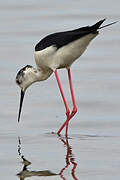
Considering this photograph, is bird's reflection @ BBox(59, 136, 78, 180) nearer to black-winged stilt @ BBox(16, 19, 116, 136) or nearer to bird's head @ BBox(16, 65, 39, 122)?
black-winged stilt @ BBox(16, 19, 116, 136)

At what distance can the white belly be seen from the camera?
35.1ft

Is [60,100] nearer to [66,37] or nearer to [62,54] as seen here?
[62,54]

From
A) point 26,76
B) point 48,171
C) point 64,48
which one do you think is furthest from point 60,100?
point 48,171

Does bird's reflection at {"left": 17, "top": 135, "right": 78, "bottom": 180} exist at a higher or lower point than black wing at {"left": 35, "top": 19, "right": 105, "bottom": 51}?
lower

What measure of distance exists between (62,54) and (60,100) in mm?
1202

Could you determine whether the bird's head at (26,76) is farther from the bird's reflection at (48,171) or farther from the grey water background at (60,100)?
the bird's reflection at (48,171)

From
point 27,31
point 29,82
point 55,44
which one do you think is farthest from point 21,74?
point 27,31

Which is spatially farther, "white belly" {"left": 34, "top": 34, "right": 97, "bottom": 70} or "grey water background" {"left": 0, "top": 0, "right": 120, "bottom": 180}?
"white belly" {"left": 34, "top": 34, "right": 97, "bottom": 70}

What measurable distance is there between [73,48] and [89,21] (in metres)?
4.94

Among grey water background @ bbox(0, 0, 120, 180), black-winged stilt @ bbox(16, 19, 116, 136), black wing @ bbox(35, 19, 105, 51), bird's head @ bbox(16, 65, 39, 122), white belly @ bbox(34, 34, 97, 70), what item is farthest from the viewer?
bird's head @ bbox(16, 65, 39, 122)

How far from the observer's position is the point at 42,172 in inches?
349

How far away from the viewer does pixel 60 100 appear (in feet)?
39.0

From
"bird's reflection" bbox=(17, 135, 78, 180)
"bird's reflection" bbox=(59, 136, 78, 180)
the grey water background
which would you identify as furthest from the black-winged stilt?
"bird's reflection" bbox=(17, 135, 78, 180)

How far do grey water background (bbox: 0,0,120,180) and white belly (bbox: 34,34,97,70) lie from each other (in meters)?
0.71
